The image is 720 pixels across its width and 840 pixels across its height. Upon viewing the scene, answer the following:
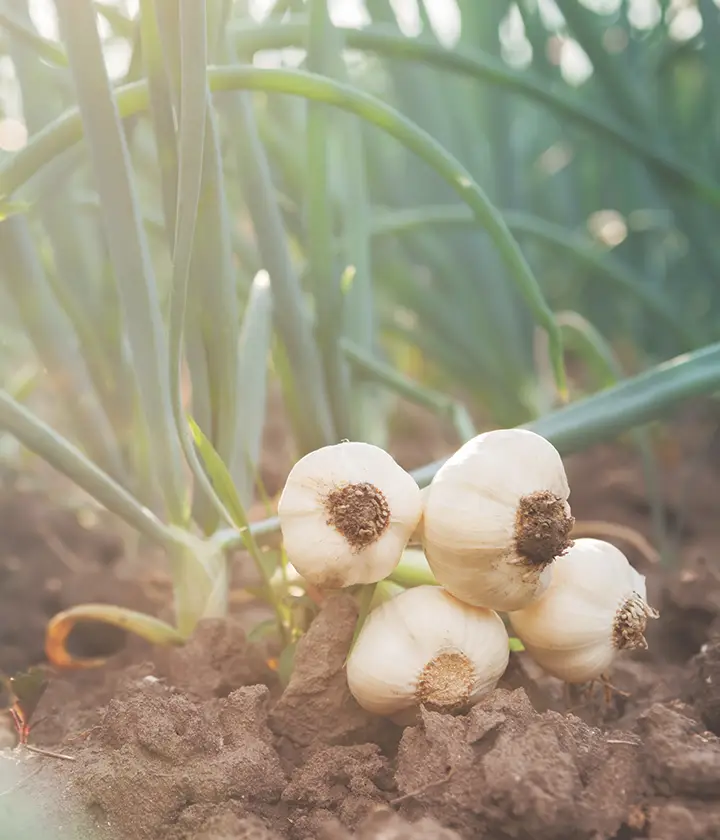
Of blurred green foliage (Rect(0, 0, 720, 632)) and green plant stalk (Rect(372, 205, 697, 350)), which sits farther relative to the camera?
green plant stalk (Rect(372, 205, 697, 350))

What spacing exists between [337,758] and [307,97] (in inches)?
19.1

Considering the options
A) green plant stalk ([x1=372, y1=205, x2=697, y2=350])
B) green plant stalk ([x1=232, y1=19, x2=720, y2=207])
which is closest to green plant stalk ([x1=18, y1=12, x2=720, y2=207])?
green plant stalk ([x1=232, y1=19, x2=720, y2=207])

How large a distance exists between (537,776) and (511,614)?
16 centimetres

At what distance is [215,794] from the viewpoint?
55 cm

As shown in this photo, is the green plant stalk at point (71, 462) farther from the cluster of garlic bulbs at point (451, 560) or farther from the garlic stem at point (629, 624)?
the garlic stem at point (629, 624)

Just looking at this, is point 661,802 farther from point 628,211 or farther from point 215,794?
point 628,211

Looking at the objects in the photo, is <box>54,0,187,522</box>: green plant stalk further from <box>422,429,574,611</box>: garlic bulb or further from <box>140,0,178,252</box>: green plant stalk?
<box>422,429,574,611</box>: garlic bulb

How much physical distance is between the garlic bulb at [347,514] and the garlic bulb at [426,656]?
0.12 feet

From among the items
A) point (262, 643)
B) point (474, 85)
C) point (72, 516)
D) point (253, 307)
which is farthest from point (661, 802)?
point (474, 85)

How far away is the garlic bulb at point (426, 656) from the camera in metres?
0.58

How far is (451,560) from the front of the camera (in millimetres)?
582

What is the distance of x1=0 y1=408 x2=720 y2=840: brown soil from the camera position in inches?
19.5

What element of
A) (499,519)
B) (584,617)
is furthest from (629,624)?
(499,519)

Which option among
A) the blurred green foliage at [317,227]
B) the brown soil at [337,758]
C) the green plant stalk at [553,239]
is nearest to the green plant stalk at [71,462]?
the blurred green foliage at [317,227]
